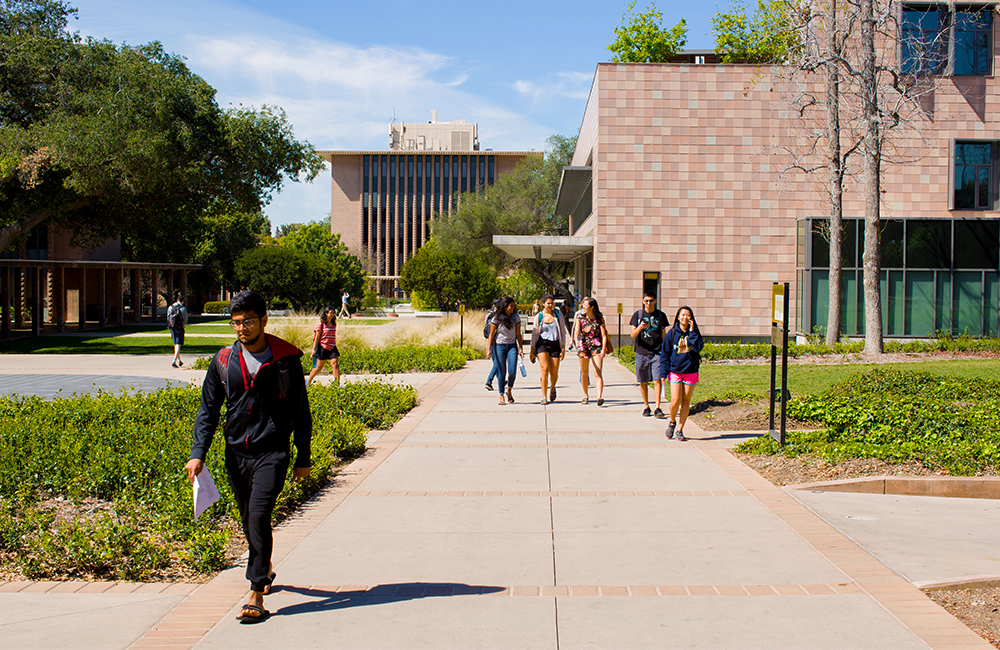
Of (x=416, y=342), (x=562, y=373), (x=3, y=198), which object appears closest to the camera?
(x=562, y=373)

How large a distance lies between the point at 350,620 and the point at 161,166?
21444 mm

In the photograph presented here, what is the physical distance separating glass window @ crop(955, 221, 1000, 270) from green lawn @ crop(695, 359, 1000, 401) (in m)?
8.12

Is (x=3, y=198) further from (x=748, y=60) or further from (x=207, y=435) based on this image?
(x=748, y=60)

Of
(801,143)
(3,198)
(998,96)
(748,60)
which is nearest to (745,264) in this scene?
(801,143)

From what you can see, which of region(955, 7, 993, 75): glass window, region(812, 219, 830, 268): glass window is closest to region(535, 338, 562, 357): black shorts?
region(812, 219, 830, 268): glass window

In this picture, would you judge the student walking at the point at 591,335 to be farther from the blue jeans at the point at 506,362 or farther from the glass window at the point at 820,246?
the glass window at the point at 820,246

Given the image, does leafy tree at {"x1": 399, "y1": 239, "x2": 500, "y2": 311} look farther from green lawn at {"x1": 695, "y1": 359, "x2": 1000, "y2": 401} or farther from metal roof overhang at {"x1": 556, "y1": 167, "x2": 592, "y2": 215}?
green lawn at {"x1": 695, "y1": 359, "x2": 1000, "y2": 401}

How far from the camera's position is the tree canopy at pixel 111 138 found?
22656mm

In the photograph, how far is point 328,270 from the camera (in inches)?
2069

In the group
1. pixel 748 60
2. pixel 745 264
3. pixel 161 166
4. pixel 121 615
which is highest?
pixel 748 60

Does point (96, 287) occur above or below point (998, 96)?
below

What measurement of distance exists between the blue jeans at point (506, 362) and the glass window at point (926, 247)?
714 inches

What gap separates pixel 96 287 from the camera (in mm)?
47656

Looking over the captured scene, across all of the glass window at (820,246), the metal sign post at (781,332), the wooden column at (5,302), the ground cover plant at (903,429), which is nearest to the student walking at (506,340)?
the ground cover plant at (903,429)
